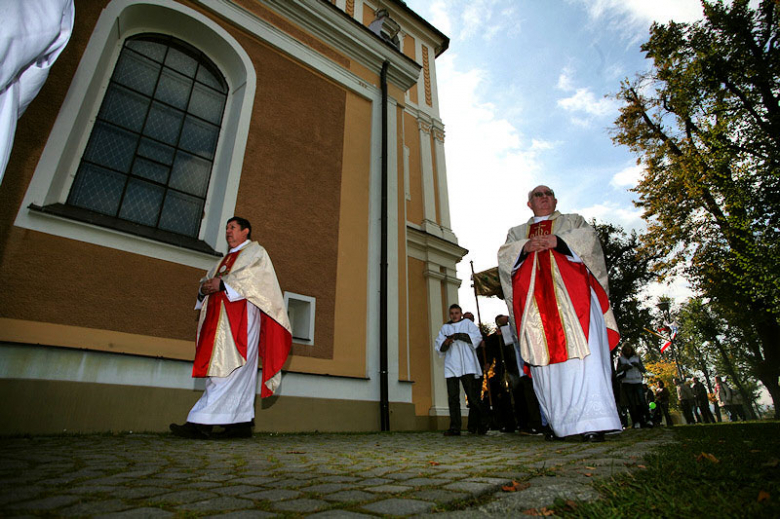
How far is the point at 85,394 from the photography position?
4.38 metres

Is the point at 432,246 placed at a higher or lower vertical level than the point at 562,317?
higher

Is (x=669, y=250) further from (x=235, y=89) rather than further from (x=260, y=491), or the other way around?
(x=260, y=491)

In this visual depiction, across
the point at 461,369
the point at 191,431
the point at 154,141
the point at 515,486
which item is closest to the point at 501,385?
the point at 461,369

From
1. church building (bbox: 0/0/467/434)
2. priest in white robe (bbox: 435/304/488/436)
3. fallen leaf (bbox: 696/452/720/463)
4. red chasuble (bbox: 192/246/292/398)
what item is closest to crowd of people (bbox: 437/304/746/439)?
priest in white robe (bbox: 435/304/488/436)

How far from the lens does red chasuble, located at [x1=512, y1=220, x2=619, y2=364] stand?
395cm

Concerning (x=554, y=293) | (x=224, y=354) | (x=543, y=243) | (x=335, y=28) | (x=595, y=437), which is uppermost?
(x=335, y=28)

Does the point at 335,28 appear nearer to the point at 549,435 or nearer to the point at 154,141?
the point at 154,141

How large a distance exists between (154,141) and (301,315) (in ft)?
11.1

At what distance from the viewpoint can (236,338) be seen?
14.9 ft

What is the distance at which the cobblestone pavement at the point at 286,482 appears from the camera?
1.44 m

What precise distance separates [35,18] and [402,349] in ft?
23.7

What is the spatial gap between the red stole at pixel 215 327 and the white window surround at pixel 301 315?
183 cm


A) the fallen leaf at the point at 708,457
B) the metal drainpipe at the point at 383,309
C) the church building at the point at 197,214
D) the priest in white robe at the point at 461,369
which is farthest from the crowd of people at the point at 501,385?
the fallen leaf at the point at 708,457

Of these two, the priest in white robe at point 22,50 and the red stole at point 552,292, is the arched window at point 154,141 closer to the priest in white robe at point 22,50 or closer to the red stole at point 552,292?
the priest in white robe at point 22,50
